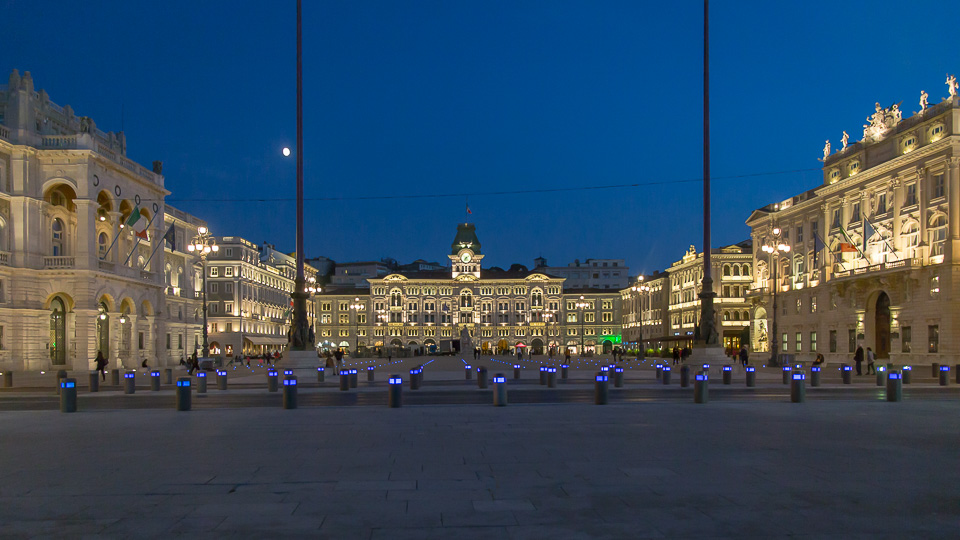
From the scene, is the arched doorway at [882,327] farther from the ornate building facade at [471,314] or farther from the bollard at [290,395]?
the ornate building facade at [471,314]

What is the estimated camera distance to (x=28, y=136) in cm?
4728

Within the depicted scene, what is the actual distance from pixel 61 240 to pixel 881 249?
6267 centimetres

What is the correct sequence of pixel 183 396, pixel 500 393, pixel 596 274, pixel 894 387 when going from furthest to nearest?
pixel 596 274, pixel 894 387, pixel 500 393, pixel 183 396

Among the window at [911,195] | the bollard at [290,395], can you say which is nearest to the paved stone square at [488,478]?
the bollard at [290,395]

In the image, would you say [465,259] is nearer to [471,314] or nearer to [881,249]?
[471,314]

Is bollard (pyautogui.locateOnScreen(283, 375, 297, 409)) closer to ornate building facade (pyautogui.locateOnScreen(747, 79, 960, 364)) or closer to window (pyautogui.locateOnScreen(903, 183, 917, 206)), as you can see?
ornate building facade (pyautogui.locateOnScreen(747, 79, 960, 364))

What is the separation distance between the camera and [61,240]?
5138cm

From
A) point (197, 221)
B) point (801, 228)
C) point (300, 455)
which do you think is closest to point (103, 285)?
point (197, 221)

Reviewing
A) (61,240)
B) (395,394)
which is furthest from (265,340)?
(395,394)

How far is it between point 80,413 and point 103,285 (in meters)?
35.8

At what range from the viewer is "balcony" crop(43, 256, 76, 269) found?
48.5 metres

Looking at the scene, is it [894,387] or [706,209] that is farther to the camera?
[706,209]

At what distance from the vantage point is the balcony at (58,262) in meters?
48.5

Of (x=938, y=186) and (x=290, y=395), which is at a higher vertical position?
(x=938, y=186)
